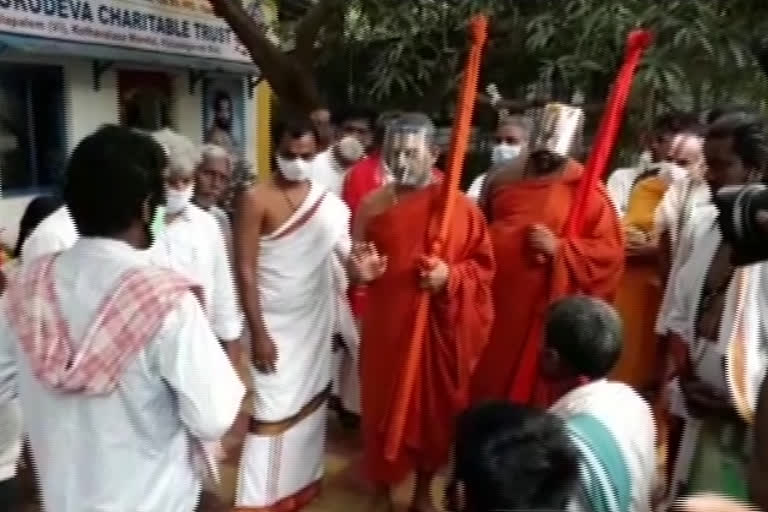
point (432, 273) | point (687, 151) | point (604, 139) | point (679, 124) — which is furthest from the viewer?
point (679, 124)

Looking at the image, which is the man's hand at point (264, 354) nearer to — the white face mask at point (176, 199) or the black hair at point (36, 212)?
the white face mask at point (176, 199)

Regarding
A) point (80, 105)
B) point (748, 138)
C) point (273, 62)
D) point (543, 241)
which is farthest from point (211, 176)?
point (273, 62)

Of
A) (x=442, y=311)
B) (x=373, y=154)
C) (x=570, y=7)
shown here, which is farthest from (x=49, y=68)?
(x=442, y=311)

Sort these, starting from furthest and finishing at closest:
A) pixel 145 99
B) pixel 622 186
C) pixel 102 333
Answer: pixel 145 99
pixel 622 186
pixel 102 333

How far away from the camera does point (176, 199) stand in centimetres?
352

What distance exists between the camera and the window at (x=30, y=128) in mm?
6641

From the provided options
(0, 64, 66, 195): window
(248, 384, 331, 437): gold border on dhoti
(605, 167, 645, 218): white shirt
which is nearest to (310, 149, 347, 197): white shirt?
(605, 167, 645, 218): white shirt

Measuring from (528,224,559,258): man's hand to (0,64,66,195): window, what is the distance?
4.17 metres

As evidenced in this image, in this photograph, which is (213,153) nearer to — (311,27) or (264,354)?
(264,354)

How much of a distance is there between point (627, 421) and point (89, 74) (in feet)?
20.4

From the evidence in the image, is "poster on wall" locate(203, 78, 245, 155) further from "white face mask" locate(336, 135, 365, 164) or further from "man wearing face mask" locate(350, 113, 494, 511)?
"man wearing face mask" locate(350, 113, 494, 511)

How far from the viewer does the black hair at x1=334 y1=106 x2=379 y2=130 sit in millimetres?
7211

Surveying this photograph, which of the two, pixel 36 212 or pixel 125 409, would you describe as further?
pixel 36 212

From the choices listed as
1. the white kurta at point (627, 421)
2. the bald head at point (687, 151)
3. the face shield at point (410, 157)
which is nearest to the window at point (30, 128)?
the face shield at point (410, 157)
